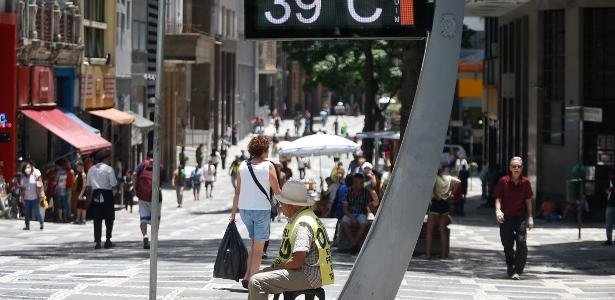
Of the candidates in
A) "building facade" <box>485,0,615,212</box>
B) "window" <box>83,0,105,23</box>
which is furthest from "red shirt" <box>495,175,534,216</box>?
"window" <box>83,0,105,23</box>

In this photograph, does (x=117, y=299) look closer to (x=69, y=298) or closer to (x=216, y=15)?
(x=69, y=298)

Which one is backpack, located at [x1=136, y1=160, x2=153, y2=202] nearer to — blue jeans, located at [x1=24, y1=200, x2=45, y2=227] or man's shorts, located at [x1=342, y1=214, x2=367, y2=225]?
man's shorts, located at [x1=342, y1=214, x2=367, y2=225]

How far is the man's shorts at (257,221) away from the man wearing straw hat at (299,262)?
12.2ft

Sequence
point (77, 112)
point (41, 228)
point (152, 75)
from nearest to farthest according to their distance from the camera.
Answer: point (41, 228)
point (77, 112)
point (152, 75)

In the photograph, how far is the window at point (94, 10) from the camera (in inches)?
1818

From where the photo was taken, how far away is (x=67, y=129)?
39844 mm

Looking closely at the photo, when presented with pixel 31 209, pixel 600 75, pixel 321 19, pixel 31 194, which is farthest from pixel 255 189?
pixel 600 75

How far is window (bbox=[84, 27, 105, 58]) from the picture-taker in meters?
46.7

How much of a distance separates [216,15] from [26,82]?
44.0 m

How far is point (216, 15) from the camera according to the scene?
81500 mm

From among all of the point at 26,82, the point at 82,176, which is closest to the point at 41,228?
the point at 82,176

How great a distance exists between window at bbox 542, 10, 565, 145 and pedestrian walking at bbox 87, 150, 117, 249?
17.9 meters

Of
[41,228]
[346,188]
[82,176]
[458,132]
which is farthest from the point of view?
[458,132]

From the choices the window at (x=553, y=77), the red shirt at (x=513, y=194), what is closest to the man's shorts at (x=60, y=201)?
the window at (x=553, y=77)
